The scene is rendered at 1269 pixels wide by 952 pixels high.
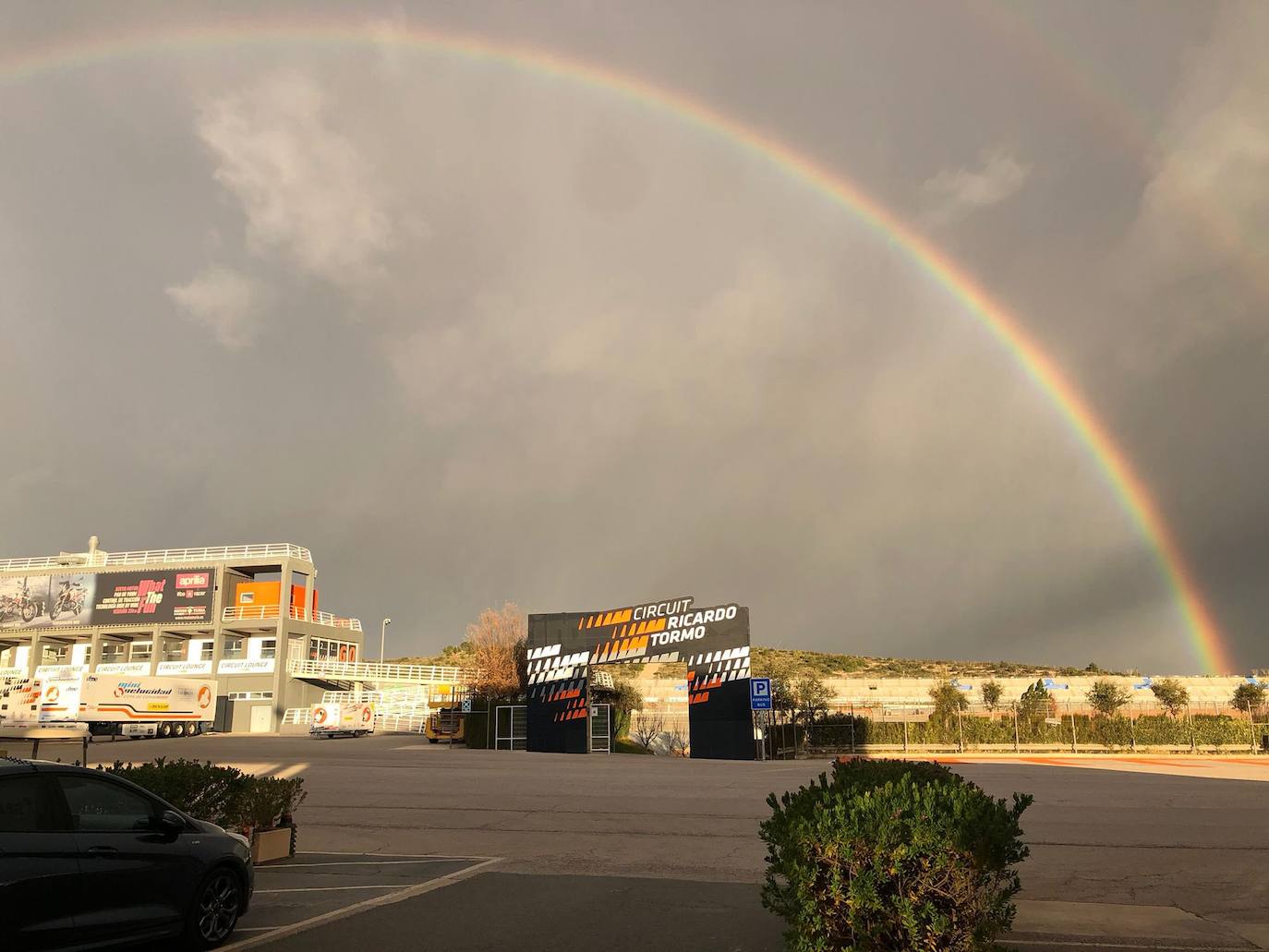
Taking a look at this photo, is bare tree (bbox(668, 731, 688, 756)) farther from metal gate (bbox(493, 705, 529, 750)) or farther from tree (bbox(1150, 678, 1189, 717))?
tree (bbox(1150, 678, 1189, 717))

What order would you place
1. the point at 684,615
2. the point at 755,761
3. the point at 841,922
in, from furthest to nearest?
1. the point at 684,615
2. the point at 755,761
3. the point at 841,922

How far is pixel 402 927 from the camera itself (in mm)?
8867

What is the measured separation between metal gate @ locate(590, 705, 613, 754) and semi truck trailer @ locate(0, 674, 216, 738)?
30208 millimetres

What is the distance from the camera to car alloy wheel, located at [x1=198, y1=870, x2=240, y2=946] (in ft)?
26.5

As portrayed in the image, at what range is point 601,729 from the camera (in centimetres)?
4700

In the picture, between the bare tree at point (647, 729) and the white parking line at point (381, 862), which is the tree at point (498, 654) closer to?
the bare tree at point (647, 729)

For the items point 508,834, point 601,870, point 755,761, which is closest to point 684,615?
point 755,761

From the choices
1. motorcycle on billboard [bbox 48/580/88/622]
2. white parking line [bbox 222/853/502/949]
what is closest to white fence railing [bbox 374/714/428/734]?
motorcycle on billboard [bbox 48/580/88/622]

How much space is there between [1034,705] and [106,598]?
2936 inches

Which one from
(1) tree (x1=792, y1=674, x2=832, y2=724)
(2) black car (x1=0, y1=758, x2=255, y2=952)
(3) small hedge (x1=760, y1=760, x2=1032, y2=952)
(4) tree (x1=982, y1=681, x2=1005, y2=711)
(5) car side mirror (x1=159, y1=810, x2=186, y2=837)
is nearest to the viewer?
(3) small hedge (x1=760, y1=760, x2=1032, y2=952)

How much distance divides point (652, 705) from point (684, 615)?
59.9 feet

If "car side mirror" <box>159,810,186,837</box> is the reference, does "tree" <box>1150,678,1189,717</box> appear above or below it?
above

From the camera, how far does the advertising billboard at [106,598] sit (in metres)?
79.4

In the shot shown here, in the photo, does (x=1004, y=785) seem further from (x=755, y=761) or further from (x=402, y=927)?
(x=402, y=927)
